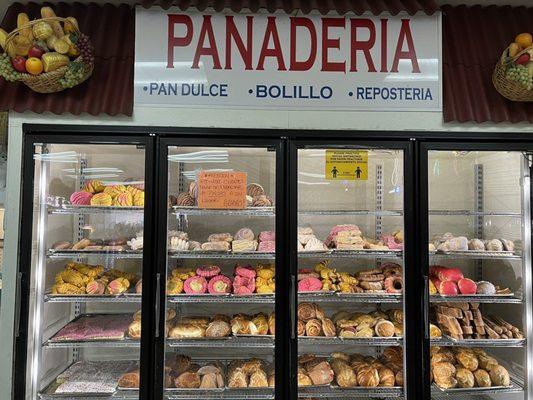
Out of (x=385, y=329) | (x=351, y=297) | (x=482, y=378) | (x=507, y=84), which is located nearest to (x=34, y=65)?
(x=351, y=297)

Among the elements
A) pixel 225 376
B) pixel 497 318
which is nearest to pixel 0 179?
pixel 225 376

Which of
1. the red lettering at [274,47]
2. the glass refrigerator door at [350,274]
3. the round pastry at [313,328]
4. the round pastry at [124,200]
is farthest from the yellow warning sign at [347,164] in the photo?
the round pastry at [124,200]

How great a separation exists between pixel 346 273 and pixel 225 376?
114 centimetres

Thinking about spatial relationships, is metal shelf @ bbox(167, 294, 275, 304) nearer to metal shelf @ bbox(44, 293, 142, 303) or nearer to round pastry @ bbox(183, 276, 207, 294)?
round pastry @ bbox(183, 276, 207, 294)

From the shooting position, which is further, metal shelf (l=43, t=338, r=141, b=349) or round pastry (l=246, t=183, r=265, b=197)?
round pastry (l=246, t=183, r=265, b=197)

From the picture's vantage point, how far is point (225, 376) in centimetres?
289

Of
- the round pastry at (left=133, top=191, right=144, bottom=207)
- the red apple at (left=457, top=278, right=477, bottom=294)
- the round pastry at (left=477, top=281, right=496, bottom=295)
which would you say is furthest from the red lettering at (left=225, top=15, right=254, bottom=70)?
the round pastry at (left=477, top=281, right=496, bottom=295)

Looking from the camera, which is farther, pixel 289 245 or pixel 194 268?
pixel 194 268

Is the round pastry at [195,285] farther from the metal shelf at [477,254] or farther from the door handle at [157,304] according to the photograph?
the metal shelf at [477,254]

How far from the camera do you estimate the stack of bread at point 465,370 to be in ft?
8.89

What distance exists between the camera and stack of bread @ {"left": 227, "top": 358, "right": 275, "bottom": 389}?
8.95 ft

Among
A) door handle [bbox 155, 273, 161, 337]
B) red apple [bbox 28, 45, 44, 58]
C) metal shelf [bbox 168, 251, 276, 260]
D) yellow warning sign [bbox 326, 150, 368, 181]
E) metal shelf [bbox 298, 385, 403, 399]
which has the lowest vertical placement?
metal shelf [bbox 298, 385, 403, 399]

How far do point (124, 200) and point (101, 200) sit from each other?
0.16 metres

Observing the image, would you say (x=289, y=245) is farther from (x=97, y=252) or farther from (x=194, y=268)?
(x=97, y=252)
